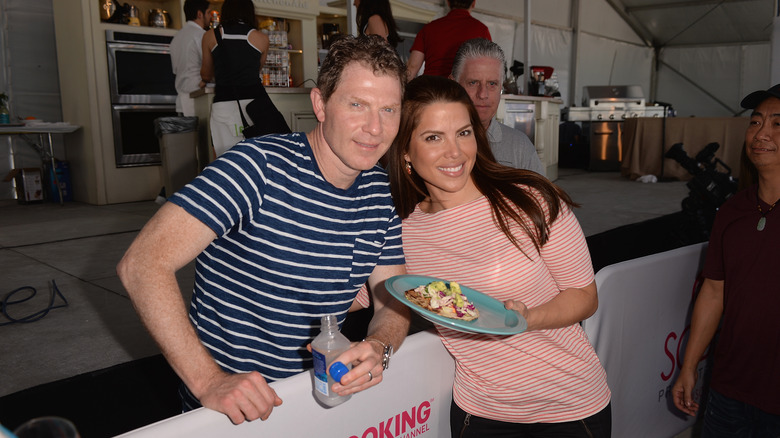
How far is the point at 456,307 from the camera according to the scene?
1.24 metres

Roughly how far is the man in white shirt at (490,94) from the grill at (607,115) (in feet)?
30.7

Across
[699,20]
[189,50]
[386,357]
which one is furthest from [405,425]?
[699,20]

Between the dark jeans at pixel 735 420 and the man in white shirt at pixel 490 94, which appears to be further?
the man in white shirt at pixel 490 94

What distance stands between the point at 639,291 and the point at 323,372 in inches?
54.4

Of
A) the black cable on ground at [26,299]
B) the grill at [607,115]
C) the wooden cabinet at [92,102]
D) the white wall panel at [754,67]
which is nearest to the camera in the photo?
the black cable on ground at [26,299]

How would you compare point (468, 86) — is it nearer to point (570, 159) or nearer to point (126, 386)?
point (126, 386)

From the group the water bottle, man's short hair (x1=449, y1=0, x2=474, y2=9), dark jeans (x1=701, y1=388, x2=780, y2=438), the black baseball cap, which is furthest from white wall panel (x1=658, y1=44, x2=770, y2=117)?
the water bottle

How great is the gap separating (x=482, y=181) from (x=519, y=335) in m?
0.44

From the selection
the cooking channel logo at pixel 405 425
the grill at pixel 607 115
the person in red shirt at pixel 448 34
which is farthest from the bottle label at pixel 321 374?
the grill at pixel 607 115

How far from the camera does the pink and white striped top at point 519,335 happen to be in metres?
1.49

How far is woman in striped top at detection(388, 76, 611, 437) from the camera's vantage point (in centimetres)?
148

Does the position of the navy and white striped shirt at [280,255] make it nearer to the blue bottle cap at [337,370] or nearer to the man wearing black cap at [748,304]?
the blue bottle cap at [337,370]

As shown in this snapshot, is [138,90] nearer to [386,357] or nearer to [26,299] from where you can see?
[26,299]

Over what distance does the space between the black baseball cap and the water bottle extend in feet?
5.31
